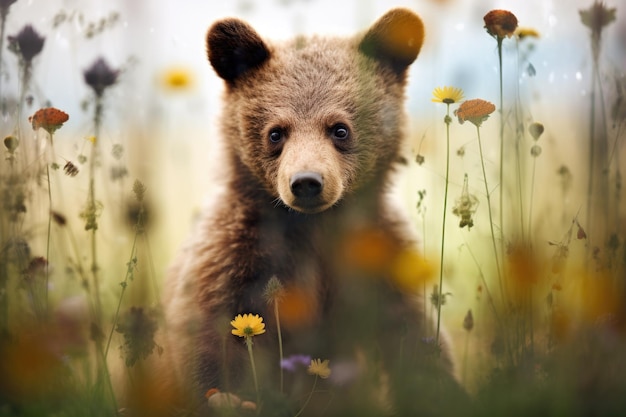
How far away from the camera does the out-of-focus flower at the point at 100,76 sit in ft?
11.3

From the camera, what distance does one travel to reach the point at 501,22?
3.08 meters

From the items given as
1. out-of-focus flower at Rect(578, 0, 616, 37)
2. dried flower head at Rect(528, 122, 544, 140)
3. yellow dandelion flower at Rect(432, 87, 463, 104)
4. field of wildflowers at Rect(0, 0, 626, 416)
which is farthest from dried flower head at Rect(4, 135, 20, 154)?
out-of-focus flower at Rect(578, 0, 616, 37)

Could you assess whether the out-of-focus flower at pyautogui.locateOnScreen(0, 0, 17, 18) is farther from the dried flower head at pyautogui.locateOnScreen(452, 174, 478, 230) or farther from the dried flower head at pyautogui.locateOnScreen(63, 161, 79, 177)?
the dried flower head at pyautogui.locateOnScreen(452, 174, 478, 230)

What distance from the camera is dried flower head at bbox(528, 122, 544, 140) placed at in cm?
323

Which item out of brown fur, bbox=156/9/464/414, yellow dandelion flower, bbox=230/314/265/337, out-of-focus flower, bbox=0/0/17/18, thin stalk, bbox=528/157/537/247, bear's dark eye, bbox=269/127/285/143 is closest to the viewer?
yellow dandelion flower, bbox=230/314/265/337

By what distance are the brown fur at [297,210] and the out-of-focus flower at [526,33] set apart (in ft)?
3.04

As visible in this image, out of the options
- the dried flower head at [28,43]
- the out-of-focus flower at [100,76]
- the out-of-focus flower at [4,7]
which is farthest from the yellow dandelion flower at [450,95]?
the out-of-focus flower at [4,7]

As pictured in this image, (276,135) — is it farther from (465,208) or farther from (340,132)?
(465,208)

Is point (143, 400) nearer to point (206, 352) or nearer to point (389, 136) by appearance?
point (206, 352)

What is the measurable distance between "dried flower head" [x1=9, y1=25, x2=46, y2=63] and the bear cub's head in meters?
1.08

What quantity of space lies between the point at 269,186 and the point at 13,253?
1.38m

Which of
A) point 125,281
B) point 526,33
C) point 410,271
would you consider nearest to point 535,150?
point 526,33

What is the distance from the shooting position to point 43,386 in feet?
10.2

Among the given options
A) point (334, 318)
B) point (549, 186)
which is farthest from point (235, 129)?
point (549, 186)
